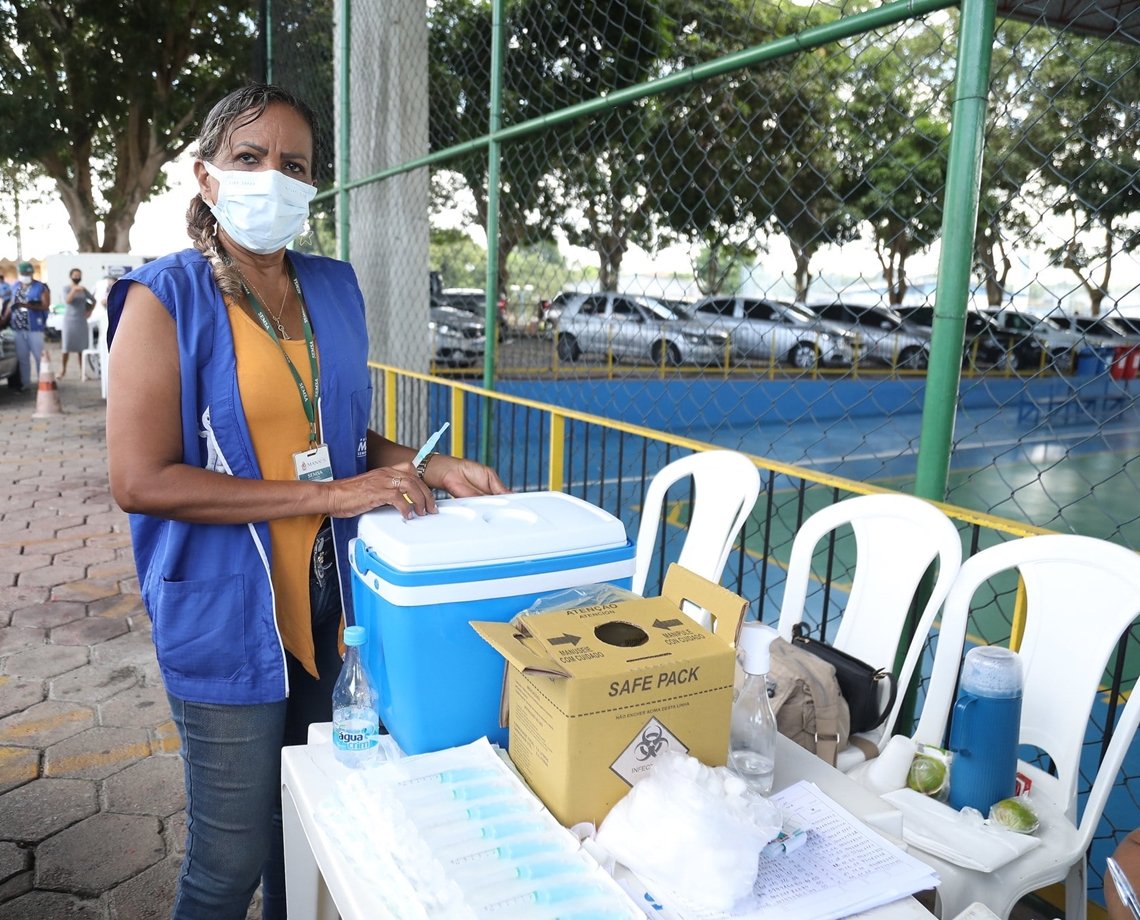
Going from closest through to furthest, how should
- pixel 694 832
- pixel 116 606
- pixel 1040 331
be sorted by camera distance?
pixel 694 832 < pixel 116 606 < pixel 1040 331

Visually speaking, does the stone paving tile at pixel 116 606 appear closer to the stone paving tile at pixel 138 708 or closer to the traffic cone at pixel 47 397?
the stone paving tile at pixel 138 708

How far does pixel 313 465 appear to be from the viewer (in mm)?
1693

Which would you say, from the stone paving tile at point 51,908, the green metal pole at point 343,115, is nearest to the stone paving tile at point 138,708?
the stone paving tile at point 51,908

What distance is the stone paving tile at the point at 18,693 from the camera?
3.29 meters

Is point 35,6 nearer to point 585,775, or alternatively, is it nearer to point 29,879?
point 29,879

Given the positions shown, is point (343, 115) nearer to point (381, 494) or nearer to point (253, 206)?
point (253, 206)

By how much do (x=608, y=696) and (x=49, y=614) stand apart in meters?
3.89

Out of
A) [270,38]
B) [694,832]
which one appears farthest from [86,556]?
[270,38]

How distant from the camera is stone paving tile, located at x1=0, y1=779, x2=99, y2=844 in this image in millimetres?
2584

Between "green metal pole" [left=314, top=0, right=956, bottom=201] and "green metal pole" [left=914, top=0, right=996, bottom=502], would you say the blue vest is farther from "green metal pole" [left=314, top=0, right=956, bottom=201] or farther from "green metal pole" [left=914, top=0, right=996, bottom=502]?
"green metal pole" [left=314, top=0, right=956, bottom=201]

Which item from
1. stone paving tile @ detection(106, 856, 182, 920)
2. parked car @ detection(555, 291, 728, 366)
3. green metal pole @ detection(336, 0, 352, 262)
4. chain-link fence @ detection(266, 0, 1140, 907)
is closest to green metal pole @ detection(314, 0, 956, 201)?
chain-link fence @ detection(266, 0, 1140, 907)

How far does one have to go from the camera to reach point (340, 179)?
648cm

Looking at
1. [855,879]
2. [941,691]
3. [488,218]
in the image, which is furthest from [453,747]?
[488,218]

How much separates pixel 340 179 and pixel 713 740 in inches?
237
